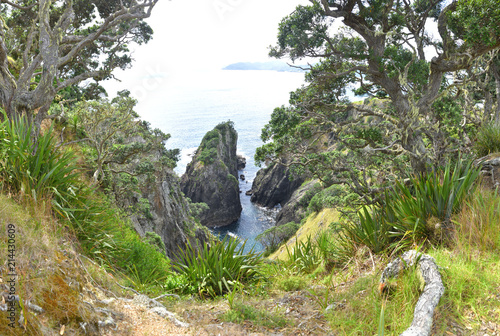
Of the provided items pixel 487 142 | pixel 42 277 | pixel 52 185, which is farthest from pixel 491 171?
pixel 52 185

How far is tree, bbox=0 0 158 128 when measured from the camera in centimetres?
771

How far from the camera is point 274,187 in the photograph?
71375 millimetres

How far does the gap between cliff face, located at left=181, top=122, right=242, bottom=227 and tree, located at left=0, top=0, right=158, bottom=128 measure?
49267mm

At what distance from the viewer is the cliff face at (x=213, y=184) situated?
218ft

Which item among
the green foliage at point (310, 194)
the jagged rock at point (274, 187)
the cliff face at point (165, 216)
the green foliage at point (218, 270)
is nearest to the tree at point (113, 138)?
the green foliage at point (218, 270)

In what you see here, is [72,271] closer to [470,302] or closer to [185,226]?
[470,302]

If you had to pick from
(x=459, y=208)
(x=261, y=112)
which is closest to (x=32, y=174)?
(x=459, y=208)

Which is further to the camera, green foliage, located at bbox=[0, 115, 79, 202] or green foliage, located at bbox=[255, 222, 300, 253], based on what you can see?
green foliage, located at bbox=[255, 222, 300, 253]

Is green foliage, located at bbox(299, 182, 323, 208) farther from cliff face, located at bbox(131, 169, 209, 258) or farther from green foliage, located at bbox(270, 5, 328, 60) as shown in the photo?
green foliage, located at bbox(270, 5, 328, 60)

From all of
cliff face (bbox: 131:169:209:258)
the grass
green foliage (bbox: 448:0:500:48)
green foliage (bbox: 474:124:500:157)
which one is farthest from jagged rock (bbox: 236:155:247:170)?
the grass

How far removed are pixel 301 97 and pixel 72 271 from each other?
1028cm

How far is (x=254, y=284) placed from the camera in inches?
259

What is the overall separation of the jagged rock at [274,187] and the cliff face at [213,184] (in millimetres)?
6135

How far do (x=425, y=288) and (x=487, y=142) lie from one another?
7.13m
